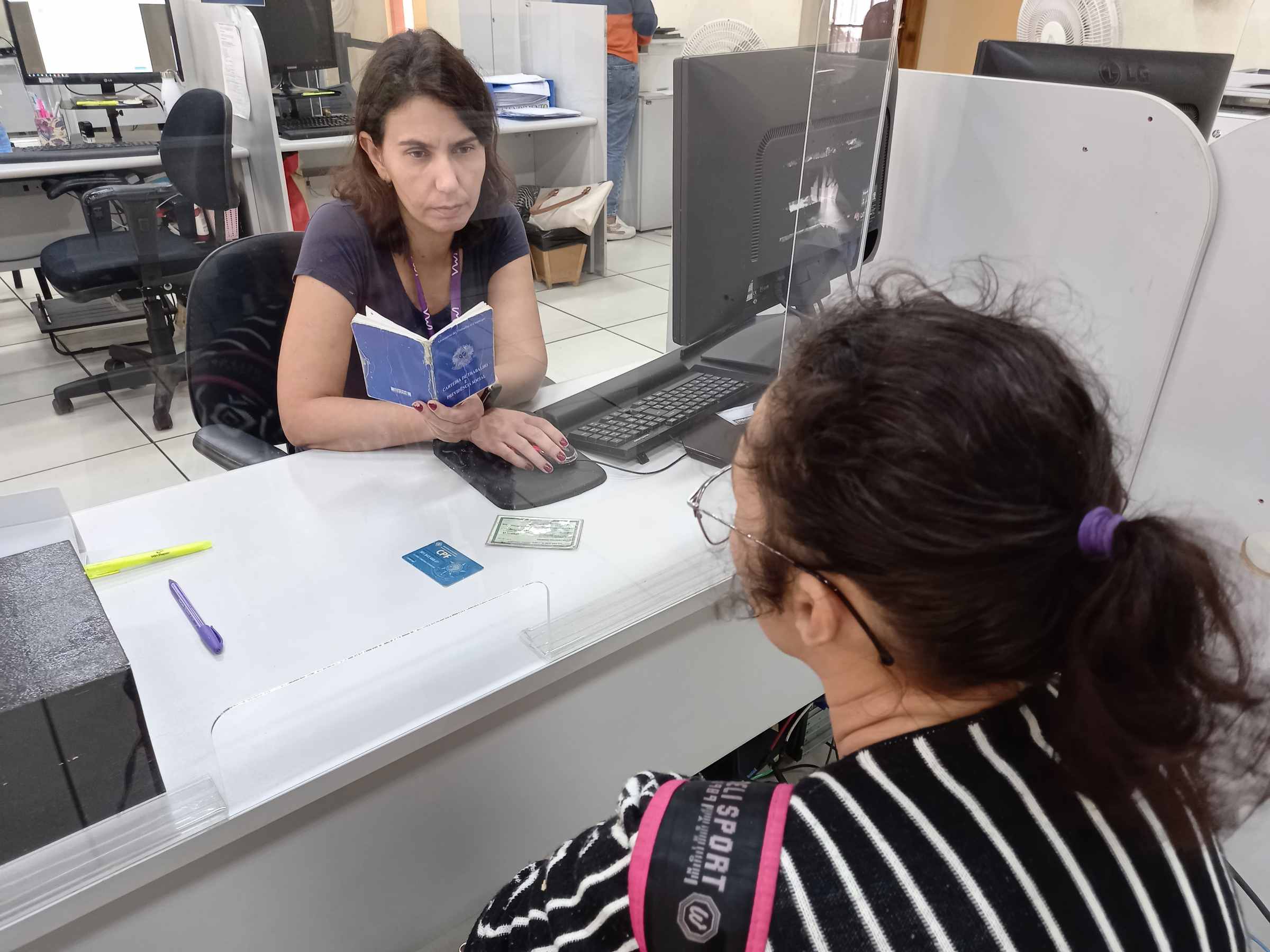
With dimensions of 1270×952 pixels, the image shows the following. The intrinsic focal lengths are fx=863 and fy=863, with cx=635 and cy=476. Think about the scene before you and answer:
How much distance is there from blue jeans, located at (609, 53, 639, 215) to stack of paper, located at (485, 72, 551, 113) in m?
0.13

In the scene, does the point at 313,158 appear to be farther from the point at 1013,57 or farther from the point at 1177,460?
the point at 1177,460

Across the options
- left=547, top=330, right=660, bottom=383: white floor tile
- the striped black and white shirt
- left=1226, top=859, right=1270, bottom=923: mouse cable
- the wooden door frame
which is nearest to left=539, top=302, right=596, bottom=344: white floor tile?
left=547, top=330, right=660, bottom=383: white floor tile

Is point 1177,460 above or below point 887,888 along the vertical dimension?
below

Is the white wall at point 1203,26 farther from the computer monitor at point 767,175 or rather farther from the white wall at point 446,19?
the white wall at point 446,19

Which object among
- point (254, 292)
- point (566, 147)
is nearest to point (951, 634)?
point (566, 147)

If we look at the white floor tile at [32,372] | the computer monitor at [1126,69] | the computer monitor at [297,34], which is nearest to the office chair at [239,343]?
the white floor tile at [32,372]

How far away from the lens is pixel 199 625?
0.88m

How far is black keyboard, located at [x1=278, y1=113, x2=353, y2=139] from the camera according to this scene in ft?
3.18

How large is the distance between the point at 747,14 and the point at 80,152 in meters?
0.89

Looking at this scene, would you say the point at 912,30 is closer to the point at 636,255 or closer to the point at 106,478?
the point at 636,255

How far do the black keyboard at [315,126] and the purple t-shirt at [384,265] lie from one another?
121mm

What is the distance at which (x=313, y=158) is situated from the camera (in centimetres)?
106

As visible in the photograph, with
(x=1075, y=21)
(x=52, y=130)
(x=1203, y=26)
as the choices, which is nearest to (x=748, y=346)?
(x=52, y=130)

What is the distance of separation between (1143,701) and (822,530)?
20cm
